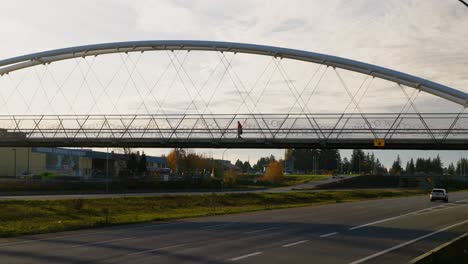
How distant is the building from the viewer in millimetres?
98000

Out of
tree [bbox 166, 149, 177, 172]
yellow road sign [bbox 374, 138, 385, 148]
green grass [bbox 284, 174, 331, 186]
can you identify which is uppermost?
tree [bbox 166, 149, 177, 172]

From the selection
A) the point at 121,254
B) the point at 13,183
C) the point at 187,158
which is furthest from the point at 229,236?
the point at 187,158

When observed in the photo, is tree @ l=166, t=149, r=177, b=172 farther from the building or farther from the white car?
the white car

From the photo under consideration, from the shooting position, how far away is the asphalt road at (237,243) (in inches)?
683

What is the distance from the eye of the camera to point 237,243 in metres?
21.2

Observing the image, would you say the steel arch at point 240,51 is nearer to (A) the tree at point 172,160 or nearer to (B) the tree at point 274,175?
(B) the tree at point 274,175

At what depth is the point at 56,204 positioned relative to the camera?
147ft

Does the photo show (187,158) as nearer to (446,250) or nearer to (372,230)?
(372,230)

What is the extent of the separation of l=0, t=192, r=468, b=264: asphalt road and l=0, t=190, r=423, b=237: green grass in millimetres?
3193

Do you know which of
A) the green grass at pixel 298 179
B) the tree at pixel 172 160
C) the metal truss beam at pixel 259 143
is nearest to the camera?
the metal truss beam at pixel 259 143

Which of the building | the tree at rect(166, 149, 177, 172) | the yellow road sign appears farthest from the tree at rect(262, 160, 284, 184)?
the yellow road sign

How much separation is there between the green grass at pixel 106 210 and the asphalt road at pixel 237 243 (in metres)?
3.19

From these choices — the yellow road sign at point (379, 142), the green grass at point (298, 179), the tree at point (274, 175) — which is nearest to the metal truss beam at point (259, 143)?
the yellow road sign at point (379, 142)

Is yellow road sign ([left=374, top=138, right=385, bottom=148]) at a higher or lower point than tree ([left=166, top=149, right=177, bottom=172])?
lower
